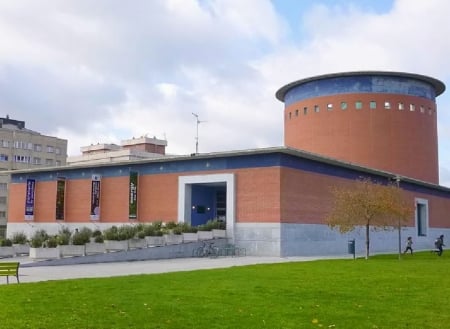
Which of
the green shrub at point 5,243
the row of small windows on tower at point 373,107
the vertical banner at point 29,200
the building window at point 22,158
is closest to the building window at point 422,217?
the row of small windows on tower at point 373,107

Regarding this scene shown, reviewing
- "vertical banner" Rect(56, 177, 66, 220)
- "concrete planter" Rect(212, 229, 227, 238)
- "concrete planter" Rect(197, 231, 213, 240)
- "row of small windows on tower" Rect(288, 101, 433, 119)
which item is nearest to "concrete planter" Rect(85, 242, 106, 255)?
"concrete planter" Rect(197, 231, 213, 240)

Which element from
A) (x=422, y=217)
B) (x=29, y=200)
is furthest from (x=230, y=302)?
(x=422, y=217)

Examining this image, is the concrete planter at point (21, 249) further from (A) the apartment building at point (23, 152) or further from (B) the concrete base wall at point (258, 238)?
(A) the apartment building at point (23, 152)

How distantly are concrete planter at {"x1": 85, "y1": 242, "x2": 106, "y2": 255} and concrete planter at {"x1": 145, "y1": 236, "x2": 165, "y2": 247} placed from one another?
3259mm

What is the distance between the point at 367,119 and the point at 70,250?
3502 cm

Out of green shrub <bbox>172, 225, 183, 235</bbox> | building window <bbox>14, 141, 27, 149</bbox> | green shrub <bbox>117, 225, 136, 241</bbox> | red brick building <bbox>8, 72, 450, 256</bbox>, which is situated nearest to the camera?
green shrub <bbox>117, 225, 136, 241</bbox>

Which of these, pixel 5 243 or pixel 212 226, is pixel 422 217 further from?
pixel 5 243

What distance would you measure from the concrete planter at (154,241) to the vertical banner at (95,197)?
41.8ft

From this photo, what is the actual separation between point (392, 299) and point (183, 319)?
18.1 feet

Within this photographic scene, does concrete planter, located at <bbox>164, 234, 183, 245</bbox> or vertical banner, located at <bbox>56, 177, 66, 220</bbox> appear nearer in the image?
concrete planter, located at <bbox>164, 234, 183, 245</bbox>

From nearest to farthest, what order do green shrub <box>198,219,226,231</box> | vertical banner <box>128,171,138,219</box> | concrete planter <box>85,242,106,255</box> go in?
concrete planter <box>85,242,106,255</box>
green shrub <box>198,219,226,231</box>
vertical banner <box>128,171,138,219</box>

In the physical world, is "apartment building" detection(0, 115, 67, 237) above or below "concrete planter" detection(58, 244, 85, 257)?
above

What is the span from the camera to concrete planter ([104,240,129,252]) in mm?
29761

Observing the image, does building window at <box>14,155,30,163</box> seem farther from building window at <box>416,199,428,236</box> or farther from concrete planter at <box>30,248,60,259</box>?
concrete planter at <box>30,248,60,259</box>
